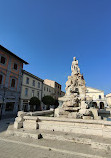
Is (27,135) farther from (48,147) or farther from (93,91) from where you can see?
(93,91)

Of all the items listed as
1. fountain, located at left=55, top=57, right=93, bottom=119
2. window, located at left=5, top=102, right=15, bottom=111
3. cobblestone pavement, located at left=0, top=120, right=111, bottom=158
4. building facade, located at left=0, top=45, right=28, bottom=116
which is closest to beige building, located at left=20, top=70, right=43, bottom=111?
building facade, located at left=0, top=45, right=28, bottom=116

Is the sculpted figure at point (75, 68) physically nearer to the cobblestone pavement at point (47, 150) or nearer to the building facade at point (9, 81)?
the cobblestone pavement at point (47, 150)

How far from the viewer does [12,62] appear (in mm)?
18156

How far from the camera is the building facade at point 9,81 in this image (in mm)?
15727

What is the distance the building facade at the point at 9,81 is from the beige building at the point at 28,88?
1.71 meters

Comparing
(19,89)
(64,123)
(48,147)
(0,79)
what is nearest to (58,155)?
(48,147)

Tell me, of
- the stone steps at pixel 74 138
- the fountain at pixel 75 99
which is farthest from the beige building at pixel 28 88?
the stone steps at pixel 74 138

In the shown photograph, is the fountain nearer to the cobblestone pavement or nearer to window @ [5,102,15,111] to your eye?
the cobblestone pavement

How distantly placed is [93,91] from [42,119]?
38796 mm

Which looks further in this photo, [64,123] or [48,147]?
[64,123]

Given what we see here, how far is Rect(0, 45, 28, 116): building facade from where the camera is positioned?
51.6 feet

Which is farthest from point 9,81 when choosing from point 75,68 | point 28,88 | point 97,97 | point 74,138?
point 97,97

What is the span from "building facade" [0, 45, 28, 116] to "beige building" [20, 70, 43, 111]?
5.62ft

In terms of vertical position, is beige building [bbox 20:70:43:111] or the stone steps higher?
beige building [bbox 20:70:43:111]
